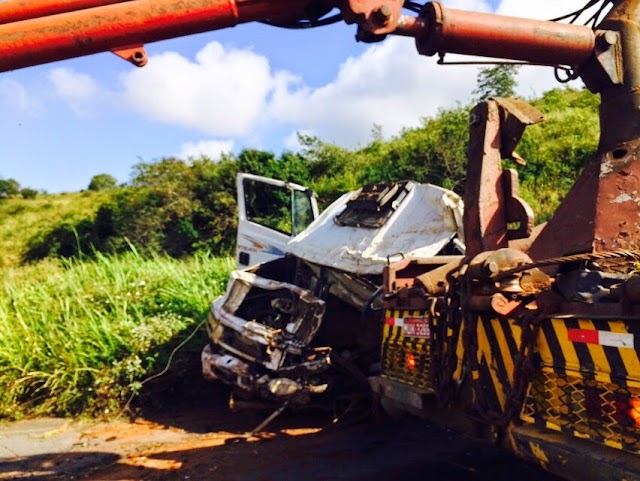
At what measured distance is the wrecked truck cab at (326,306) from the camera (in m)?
5.41

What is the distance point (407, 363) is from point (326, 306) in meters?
1.98

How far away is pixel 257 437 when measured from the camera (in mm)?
5387

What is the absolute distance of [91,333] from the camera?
23.2 feet

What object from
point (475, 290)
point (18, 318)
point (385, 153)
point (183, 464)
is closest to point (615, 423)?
point (475, 290)

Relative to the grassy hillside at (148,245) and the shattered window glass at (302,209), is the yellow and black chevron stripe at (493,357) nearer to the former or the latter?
the grassy hillside at (148,245)

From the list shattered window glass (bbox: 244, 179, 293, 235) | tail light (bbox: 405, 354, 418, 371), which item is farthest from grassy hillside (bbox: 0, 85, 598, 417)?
tail light (bbox: 405, 354, 418, 371)

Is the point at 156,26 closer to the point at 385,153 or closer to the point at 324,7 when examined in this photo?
the point at 324,7

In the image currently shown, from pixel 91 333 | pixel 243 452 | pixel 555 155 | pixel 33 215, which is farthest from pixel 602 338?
pixel 33 215

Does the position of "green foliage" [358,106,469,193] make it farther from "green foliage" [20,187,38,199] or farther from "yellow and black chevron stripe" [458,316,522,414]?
"green foliage" [20,187,38,199]

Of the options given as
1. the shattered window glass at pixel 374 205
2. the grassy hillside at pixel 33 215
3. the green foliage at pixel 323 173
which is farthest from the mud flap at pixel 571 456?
the grassy hillside at pixel 33 215

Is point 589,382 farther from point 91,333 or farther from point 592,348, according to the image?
point 91,333

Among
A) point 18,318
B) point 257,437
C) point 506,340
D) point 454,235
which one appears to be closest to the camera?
point 506,340

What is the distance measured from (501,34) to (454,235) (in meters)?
2.61

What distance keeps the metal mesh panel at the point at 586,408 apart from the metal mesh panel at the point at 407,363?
943 millimetres
